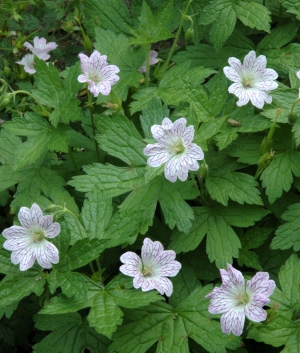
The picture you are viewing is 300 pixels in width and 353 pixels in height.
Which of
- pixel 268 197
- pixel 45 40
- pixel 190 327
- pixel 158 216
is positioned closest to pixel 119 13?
pixel 45 40

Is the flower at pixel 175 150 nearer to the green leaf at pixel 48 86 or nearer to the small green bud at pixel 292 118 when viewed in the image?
the small green bud at pixel 292 118

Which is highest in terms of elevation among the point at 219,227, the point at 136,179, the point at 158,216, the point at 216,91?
the point at 216,91

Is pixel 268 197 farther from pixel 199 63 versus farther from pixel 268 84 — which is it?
pixel 199 63

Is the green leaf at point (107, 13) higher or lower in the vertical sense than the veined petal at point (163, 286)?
higher

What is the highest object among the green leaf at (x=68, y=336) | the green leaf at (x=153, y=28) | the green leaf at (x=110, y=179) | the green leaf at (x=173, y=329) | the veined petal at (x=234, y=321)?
the green leaf at (x=153, y=28)

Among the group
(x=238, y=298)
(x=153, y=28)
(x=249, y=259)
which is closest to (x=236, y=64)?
(x=153, y=28)

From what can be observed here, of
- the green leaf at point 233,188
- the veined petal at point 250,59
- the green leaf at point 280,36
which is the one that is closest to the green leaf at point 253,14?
the green leaf at point 280,36
